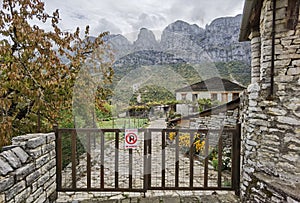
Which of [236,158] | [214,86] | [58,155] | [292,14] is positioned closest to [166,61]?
[214,86]

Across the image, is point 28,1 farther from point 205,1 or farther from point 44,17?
point 205,1

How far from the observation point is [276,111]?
2266 millimetres

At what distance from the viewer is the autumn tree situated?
310 cm

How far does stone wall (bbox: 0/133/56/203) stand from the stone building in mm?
2725

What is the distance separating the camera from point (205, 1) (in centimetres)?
768

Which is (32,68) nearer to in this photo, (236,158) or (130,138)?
(130,138)

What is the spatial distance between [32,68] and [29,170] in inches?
86.0

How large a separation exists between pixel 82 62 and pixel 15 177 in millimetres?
3015

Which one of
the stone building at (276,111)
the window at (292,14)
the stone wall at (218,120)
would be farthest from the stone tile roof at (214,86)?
the window at (292,14)

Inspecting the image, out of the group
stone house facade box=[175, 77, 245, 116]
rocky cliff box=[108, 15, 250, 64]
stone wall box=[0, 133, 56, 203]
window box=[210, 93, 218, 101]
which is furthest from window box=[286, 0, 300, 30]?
window box=[210, 93, 218, 101]

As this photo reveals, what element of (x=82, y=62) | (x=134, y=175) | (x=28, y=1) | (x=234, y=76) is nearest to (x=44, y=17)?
(x=28, y=1)

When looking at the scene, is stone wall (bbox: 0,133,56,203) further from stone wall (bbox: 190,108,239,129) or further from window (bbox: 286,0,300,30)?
stone wall (bbox: 190,108,239,129)

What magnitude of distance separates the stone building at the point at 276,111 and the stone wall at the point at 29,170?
2.73 m

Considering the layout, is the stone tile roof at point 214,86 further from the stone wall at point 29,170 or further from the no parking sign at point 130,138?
the stone wall at point 29,170
